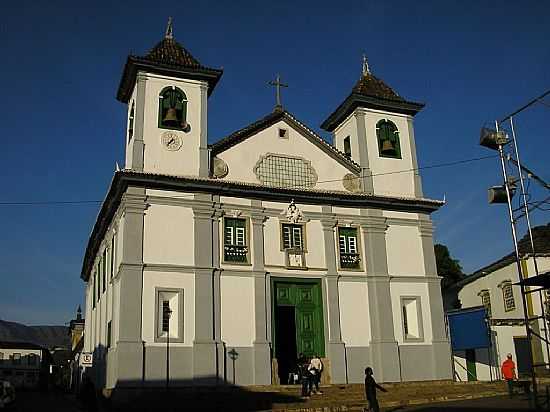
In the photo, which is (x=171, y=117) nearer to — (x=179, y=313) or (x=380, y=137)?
(x=179, y=313)

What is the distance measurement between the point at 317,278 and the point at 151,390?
24.1ft

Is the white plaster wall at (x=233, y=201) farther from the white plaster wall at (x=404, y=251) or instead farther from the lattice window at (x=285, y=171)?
the white plaster wall at (x=404, y=251)

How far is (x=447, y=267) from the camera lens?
47.0 meters

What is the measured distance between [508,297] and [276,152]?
16.5 m

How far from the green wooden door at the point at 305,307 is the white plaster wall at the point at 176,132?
545 cm

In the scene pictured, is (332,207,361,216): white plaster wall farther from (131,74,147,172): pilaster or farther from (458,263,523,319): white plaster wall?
(458,263,523,319): white plaster wall

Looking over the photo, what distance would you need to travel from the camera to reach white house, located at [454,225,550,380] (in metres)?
26.6

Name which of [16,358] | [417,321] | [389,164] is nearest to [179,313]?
[417,321]

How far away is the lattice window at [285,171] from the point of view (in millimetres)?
23453

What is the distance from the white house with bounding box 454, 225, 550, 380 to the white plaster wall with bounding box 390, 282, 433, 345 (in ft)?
13.1

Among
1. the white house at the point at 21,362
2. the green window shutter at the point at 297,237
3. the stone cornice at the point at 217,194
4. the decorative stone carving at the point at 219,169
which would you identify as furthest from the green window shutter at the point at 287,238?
the white house at the point at 21,362

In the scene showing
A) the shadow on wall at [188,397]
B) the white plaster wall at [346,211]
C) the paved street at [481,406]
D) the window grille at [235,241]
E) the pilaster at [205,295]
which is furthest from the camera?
the white plaster wall at [346,211]

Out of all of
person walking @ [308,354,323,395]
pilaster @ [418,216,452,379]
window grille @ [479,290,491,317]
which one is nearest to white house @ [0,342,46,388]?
window grille @ [479,290,491,317]

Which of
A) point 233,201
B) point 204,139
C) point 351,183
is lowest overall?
point 233,201
